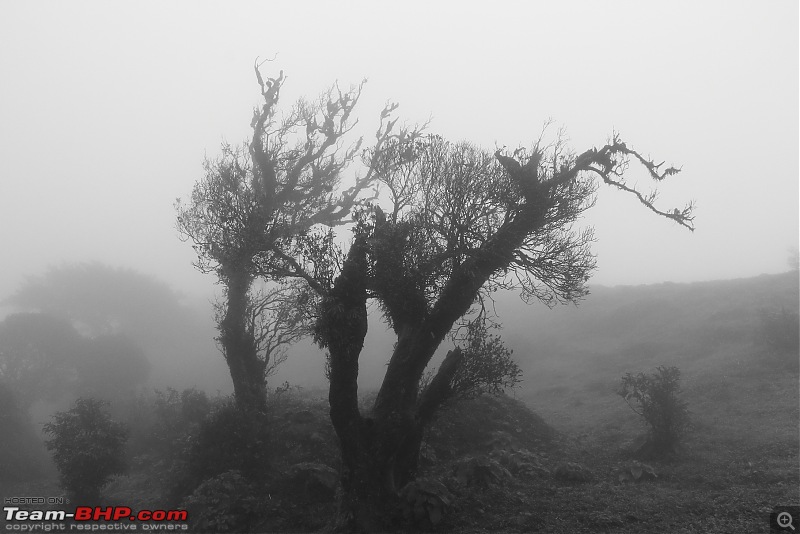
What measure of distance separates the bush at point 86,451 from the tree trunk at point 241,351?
5.14 meters

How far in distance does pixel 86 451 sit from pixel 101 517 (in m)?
2.67

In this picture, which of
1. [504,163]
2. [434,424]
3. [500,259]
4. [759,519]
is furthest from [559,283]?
[434,424]

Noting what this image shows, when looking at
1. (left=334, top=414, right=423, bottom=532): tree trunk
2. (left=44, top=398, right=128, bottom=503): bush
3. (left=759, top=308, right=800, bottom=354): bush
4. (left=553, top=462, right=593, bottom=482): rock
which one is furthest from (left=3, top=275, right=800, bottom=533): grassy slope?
(left=44, top=398, right=128, bottom=503): bush

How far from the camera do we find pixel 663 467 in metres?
17.1

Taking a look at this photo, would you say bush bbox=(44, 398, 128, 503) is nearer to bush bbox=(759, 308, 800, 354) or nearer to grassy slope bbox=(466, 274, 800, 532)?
grassy slope bbox=(466, 274, 800, 532)

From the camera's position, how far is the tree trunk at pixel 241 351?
22.1 metres

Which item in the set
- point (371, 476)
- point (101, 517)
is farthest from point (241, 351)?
point (371, 476)

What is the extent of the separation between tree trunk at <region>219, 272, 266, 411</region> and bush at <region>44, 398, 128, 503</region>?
16.9ft

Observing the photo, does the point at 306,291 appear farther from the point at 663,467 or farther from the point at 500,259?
the point at 663,467

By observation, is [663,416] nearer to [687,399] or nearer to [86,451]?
[687,399]

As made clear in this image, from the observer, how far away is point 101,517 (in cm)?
1725

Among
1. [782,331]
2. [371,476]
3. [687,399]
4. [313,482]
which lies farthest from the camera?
[782,331]

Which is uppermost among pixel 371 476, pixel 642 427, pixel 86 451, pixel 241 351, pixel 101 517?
pixel 241 351

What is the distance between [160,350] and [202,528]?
62.0 meters
